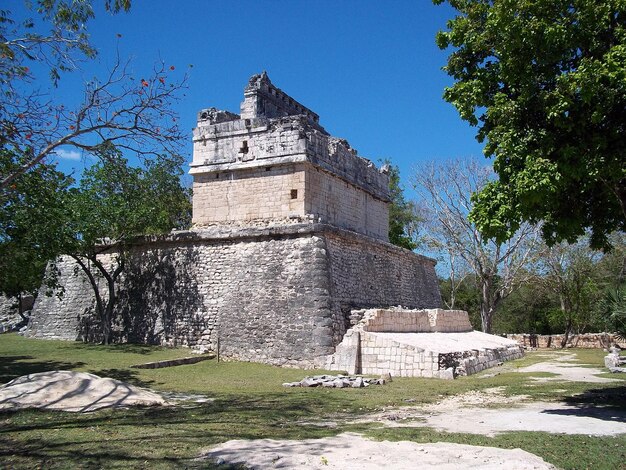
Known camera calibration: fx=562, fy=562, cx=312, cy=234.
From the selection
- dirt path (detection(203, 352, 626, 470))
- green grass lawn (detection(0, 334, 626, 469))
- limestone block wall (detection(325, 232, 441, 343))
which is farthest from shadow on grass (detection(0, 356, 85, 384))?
dirt path (detection(203, 352, 626, 470))

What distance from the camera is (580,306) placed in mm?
30969

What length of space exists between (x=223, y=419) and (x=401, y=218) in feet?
93.1

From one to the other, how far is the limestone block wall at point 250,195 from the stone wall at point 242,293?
107 centimetres

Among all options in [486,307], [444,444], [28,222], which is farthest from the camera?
[486,307]

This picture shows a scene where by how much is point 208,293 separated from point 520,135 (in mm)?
11552

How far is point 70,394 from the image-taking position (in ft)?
27.0

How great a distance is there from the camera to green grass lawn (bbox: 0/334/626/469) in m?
5.79

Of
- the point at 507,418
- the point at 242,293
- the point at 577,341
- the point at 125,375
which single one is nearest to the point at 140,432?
the point at 507,418

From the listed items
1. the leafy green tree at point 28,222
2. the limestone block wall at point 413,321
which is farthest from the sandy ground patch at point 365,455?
the limestone block wall at point 413,321

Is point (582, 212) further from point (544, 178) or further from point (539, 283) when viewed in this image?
point (539, 283)

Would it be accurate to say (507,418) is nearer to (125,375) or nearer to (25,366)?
(125,375)

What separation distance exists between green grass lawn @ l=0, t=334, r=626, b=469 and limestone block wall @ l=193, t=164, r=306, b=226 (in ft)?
18.9

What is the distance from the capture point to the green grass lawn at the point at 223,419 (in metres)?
5.79

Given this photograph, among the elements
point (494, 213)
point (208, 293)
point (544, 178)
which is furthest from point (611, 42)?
point (208, 293)
